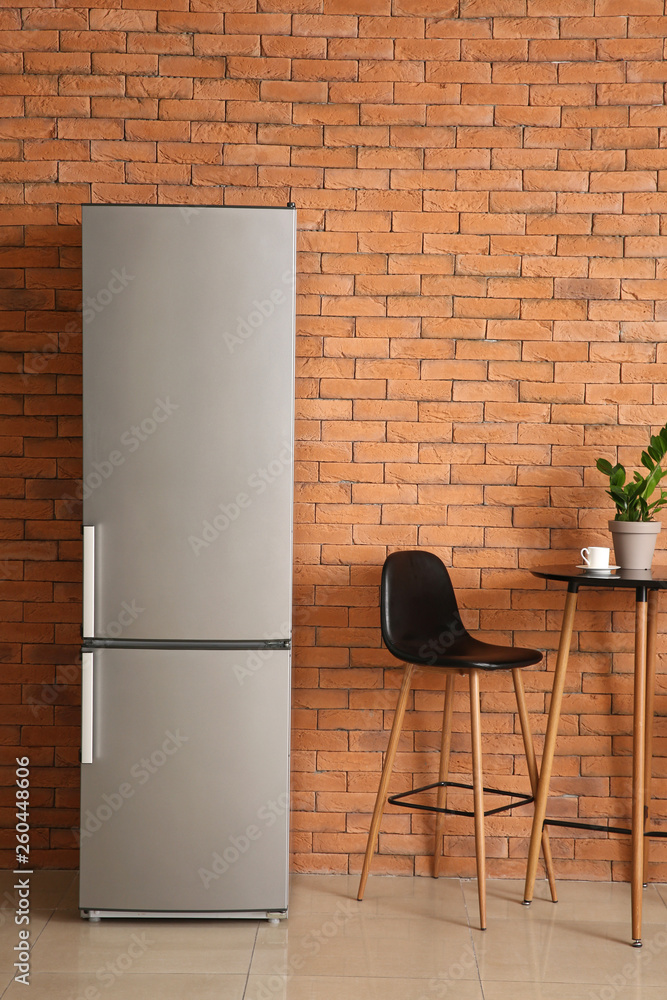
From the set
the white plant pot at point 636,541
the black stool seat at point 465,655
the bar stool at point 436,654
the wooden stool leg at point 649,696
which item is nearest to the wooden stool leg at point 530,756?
the bar stool at point 436,654

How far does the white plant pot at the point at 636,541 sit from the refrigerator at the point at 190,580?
1078mm

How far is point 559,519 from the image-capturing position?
3.18 meters

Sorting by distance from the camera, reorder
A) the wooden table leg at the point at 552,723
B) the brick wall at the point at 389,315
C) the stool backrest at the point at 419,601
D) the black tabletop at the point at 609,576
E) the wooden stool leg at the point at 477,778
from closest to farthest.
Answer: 1. the black tabletop at the point at 609,576
2. the wooden stool leg at the point at 477,778
3. the wooden table leg at the point at 552,723
4. the stool backrest at the point at 419,601
5. the brick wall at the point at 389,315

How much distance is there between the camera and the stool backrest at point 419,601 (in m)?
2.94

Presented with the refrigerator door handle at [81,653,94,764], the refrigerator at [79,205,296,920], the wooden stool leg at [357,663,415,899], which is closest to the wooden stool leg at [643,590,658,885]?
the wooden stool leg at [357,663,415,899]

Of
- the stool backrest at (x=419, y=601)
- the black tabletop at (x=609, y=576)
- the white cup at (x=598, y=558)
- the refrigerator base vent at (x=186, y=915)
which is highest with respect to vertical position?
the white cup at (x=598, y=558)

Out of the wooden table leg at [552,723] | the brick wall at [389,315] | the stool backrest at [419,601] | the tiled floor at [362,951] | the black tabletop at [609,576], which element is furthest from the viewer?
the brick wall at [389,315]

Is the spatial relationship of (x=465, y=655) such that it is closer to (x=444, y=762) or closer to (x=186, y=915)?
(x=444, y=762)

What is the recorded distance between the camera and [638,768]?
104 inches

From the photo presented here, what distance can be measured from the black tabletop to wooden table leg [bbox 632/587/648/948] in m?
0.06

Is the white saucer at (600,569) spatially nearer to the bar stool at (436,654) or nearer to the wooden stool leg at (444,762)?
the bar stool at (436,654)

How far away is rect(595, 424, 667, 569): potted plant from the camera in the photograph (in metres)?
2.84

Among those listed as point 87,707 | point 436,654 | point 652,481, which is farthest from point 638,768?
point 87,707

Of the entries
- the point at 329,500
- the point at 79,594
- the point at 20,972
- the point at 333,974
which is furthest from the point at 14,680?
the point at 333,974
